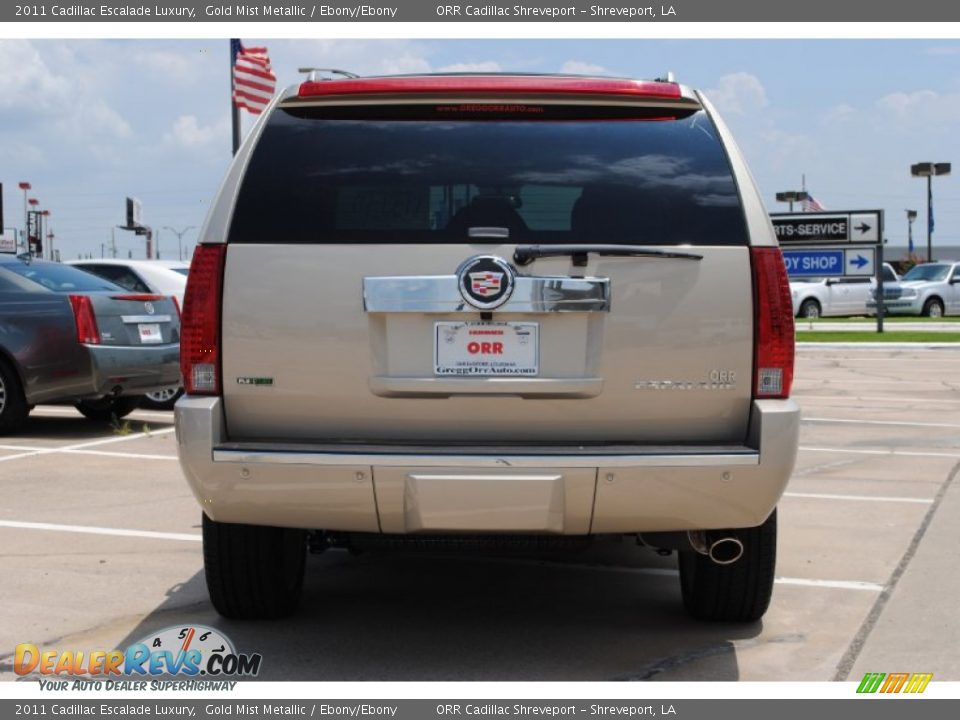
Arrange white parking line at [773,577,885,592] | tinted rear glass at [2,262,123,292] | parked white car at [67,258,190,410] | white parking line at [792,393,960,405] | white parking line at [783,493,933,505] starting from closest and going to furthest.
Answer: white parking line at [773,577,885,592] < white parking line at [783,493,933,505] < tinted rear glass at [2,262,123,292] < parked white car at [67,258,190,410] < white parking line at [792,393,960,405]

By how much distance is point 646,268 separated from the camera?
170 inches

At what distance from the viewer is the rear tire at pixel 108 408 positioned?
12.2 m

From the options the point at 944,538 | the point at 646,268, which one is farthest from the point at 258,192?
the point at 944,538

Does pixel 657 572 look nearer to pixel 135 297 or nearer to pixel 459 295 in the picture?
pixel 459 295

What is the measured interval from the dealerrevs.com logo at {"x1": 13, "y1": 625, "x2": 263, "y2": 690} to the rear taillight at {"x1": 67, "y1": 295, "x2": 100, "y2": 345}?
6.23 meters

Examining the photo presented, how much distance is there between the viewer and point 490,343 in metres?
4.28

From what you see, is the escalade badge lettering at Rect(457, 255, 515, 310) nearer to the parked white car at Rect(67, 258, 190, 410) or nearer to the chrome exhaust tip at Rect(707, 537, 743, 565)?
the chrome exhaust tip at Rect(707, 537, 743, 565)

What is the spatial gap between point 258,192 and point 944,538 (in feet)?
13.9

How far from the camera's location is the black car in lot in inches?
422

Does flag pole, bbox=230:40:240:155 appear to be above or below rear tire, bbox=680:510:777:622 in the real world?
above

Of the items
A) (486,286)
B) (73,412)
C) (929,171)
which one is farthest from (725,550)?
(929,171)

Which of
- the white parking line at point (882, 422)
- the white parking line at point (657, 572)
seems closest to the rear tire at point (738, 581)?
the white parking line at point (657, 572)

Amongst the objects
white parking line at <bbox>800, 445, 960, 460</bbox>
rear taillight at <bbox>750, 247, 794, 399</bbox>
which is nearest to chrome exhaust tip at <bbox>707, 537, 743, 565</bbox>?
rear taillight at <bbox>750, 247, 794, 399</bbox>

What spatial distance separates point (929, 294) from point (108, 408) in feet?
103
